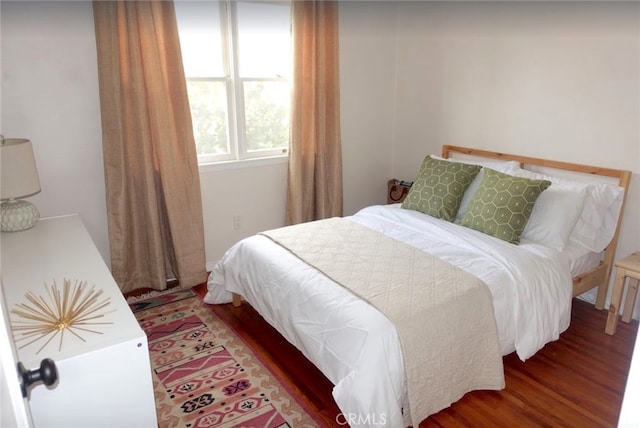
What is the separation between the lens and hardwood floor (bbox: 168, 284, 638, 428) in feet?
6.57

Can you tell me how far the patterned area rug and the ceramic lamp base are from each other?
896 mm

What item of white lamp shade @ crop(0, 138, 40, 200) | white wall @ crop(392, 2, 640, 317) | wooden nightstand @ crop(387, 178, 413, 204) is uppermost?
white wall @ crop(392, 2, 640, 317)

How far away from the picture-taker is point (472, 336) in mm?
Result: 2025

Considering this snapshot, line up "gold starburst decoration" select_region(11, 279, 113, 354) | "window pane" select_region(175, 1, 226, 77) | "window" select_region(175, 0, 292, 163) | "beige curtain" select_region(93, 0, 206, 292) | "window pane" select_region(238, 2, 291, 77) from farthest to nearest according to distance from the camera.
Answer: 1. "window pane" select_region(238, 2, 291, 77)
2. "window" select_region(175, 0, 292, 163)
3. "window pane" select_region(175, 1, 226, 77)
4. "beige curtain" select_region(93, 0, 206, 292)
5. "gold starburst decoration" select_region(11, 279, 113, 354)

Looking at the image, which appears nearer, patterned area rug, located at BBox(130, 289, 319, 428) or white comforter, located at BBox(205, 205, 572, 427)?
white comforter, located at BBox(205, 205, 572, 427)

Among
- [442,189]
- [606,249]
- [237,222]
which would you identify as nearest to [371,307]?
[442,189]

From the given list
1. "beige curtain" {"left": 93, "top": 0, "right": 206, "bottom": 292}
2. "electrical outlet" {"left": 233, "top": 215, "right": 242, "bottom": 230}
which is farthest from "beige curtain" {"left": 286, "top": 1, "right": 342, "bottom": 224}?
"beige curtain" {"left": 93, "top": 0, "right": 206, "bottom": 292}

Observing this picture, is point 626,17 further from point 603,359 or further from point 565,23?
point 603,359

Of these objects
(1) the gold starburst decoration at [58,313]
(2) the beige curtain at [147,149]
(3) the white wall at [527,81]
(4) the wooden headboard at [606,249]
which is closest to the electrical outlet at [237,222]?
(2) the beige curtain at [147,149]

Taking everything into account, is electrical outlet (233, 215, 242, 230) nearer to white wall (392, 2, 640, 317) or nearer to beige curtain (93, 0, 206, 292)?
beige curtain (93, 0, 206, 292)

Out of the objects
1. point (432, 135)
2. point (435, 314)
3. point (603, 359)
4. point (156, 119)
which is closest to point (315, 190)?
point (432, 135)

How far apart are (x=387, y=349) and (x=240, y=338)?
1.15 m

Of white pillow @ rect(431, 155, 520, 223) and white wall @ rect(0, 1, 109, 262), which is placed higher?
white wall @ rect(0, 1, 109, 262)

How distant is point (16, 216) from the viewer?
2.30 m
